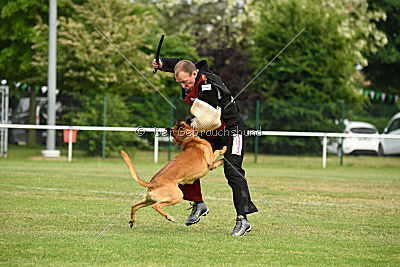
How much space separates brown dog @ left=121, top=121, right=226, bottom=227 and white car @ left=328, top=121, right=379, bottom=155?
17.2 metres

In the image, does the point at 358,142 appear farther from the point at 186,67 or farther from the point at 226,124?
the point at 186,67

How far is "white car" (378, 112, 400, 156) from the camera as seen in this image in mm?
25752

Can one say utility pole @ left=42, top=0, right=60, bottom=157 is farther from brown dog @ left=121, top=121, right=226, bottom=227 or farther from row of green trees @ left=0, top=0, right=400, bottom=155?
brown dog @ left=121, top=121, right=226, bottom=227

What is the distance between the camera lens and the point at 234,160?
24.1 ft

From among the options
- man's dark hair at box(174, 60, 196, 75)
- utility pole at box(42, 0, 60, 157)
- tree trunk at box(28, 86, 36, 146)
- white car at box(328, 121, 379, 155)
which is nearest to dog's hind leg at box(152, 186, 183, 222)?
man's dark hair at box(174, 60, 196, 75)

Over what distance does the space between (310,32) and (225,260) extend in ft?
80.5

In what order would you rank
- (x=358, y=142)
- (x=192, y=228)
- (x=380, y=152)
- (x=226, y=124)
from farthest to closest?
(x=380, y=152) → (x=358, y=142) → (x=192, y=228) → (x=226, y=124)

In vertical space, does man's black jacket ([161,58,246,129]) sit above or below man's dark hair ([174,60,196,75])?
below

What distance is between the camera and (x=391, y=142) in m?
26.2

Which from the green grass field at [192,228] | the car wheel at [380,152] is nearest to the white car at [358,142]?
the car wheel at [380,152]

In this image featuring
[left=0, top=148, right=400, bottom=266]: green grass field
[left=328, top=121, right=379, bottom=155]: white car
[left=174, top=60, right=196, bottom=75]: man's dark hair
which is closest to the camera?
[left=0, top=148, right=400, bottom=266]: green grass field

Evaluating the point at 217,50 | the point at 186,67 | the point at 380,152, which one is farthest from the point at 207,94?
the point at 217,50

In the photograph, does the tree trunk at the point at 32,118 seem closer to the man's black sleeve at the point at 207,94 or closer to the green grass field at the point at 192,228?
the green grass field at the point at 192,228

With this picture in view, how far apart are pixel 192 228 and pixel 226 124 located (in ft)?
4.33
